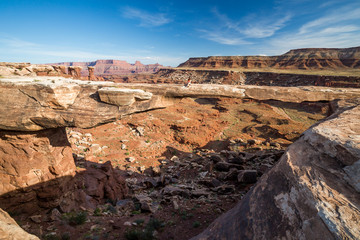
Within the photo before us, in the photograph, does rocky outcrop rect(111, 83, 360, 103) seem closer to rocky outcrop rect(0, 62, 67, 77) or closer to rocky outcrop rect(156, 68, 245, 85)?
rocky outcrop rect(0, 62, 67, 77)

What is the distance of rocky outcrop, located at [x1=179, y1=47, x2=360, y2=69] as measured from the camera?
5481 centimetres

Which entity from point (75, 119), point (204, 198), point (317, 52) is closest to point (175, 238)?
point (204, 198)

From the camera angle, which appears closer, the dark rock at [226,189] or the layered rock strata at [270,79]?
the dark rock at [226,189]

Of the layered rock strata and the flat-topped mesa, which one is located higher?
the layered rock strata

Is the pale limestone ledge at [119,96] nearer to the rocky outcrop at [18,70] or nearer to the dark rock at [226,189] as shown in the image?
the rocky outcrop at [18,70]

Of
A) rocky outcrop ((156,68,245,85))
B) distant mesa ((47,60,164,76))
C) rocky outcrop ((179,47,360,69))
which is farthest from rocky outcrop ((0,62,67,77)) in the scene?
distant mesa ((47,60,164,76))

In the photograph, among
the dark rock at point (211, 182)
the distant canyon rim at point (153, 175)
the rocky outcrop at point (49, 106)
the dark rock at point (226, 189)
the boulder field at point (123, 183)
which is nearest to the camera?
the boulder field at point (123, 183)

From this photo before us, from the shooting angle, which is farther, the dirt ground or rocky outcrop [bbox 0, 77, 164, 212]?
the dirt ground

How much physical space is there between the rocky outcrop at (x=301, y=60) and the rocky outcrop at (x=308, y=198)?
228 feet

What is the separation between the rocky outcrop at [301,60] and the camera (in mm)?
54812

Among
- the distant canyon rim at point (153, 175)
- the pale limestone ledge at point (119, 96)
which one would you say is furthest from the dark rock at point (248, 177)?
the pale limestone ledge at point (119, 96)

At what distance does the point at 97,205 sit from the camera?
5.54m

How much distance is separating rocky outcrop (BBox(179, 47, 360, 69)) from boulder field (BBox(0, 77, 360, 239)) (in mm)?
68828

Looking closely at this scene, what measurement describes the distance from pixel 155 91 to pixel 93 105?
1.61 m
